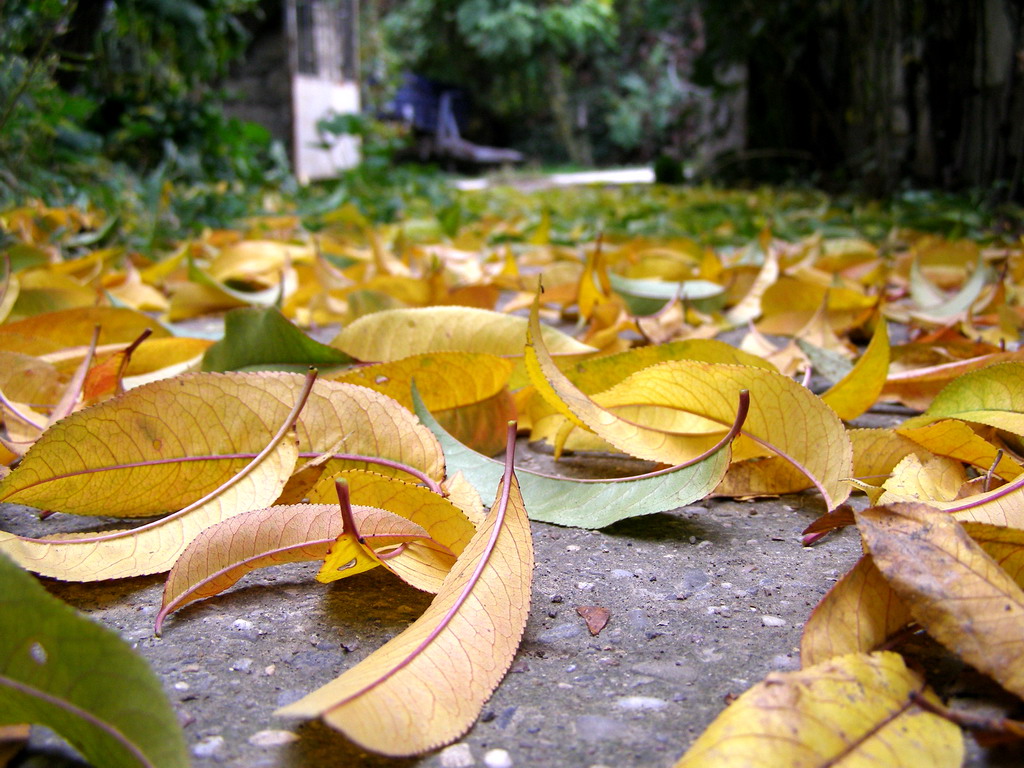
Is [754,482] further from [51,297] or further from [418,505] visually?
[51,297]

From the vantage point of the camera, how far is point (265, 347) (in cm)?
83

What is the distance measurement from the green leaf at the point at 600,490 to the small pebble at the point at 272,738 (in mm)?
266

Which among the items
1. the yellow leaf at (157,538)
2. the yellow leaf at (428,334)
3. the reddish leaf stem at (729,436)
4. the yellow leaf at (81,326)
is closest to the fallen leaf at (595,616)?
the reddish leaf stem at (729,436)

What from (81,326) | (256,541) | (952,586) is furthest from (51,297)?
(952,586)

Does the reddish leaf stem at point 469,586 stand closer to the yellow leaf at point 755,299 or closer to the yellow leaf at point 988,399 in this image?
the yellow leaf at point 988,399

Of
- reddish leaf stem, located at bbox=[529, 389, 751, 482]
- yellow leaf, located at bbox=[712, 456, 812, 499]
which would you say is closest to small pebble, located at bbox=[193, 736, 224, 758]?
reddish leaf stem, located at bbox=[529, 389, 751, 482]

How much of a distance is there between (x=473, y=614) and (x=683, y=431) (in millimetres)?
306

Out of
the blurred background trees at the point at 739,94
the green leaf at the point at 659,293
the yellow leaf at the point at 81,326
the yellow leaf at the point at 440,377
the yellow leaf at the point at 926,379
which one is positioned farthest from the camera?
the blurred background trees at the point at 739,94

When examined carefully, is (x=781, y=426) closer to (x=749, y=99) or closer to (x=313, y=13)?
(x=749, y=99)

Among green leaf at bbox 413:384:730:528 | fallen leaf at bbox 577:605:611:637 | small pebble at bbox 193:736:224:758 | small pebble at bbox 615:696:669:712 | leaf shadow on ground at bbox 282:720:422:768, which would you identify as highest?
green leaf at bbox 413:384:730:528

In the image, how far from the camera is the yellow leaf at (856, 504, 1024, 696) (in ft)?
1.31

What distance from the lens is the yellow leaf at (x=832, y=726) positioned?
36 centimetres

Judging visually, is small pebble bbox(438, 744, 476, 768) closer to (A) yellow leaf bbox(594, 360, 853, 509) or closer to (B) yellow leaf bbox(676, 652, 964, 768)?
(B) yellow leaf bbox(676, 652, 964, 768)

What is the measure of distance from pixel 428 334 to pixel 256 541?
413 millimetres
